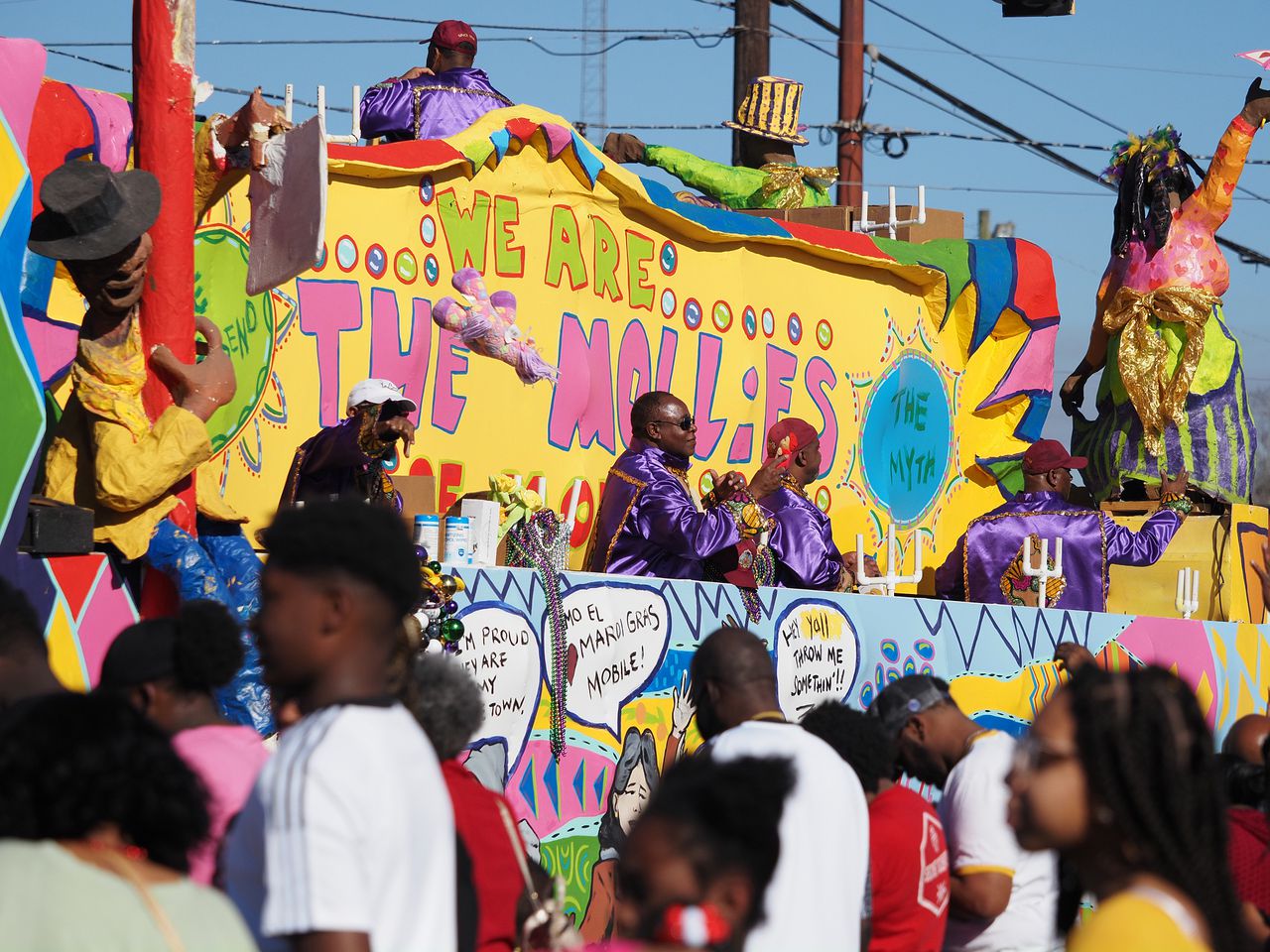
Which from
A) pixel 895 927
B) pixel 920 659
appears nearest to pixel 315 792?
pixel 895 927

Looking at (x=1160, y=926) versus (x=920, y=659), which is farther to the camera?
(x=920, y=659)

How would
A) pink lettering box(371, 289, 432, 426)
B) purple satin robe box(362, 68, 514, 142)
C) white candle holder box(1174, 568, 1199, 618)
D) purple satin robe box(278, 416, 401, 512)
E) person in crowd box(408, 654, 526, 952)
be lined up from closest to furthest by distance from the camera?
person in crowd box(408, 654, 526, 952), purple satin robe box(278, 416, 401, 512), pink lettering box(371, 289, 432, 426), purple satin robe box(362, 68, 514, 142), white candle holder box(1174, 568, 1199, 618)

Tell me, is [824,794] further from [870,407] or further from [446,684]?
[870,407]

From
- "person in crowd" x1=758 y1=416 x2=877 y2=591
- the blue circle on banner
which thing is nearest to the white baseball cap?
"person in crowd" x1=758 y1=416 x2=877 y2=591

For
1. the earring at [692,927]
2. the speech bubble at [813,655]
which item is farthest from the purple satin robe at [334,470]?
the earring at [692,927]

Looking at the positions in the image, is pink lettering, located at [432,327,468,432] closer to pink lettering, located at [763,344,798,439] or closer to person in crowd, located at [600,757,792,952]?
pink lettering, located at [763,344,798,439]

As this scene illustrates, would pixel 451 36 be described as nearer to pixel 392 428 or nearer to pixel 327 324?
pixel 327 324

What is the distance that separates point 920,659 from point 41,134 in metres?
4.98

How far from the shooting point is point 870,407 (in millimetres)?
12500

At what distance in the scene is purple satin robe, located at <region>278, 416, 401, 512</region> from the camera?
752 cm

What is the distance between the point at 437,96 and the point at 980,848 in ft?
20.8

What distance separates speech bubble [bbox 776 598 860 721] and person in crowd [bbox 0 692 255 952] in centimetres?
571

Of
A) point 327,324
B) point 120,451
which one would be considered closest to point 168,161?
point 120,451

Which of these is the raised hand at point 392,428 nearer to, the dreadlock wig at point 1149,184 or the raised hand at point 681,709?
the raised hand at point 681,709
